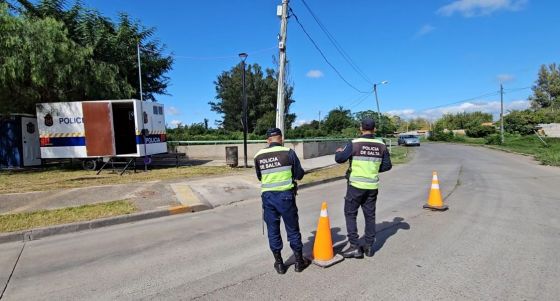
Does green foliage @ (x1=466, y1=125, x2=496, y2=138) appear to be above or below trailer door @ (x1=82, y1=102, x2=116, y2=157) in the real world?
below

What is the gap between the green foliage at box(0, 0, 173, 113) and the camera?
15.0 metres

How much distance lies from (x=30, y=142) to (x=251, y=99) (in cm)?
4025

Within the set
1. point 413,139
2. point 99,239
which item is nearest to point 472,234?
point 99,239

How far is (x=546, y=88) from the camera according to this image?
84938mm

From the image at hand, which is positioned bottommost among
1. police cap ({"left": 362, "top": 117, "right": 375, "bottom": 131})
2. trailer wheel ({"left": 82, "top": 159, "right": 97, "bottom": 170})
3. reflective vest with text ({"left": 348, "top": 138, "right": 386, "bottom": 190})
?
trailer wheel ({"left": 82, "top": 159, "right": 97, "bottom": 170})

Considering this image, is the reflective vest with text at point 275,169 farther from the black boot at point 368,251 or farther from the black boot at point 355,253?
the black boot at point 368,251

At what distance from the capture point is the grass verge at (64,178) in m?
11.6

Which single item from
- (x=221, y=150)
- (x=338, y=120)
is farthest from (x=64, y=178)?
(x=338, y=120)

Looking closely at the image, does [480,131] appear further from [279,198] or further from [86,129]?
[279,198]

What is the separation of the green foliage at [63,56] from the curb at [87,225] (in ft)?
33.9

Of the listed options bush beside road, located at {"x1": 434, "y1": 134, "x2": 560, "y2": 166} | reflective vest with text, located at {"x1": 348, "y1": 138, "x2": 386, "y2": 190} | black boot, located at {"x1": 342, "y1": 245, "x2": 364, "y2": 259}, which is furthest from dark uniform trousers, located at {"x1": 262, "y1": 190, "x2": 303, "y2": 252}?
bush beside road, located at {"x1": 434, "y1": 134, "x2": 560, "y2": 166}

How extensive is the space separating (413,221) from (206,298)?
4.61 meters

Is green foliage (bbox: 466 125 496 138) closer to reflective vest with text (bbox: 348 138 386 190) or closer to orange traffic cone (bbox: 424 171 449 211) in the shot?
orange traffic cone (bbox: 424 171 449 211)

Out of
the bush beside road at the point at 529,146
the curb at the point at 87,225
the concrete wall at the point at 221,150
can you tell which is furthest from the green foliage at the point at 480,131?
the curb at the point at 87,225
